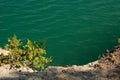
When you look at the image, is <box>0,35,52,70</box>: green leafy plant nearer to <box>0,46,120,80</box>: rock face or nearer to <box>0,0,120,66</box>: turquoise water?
<box>0,46,120,80</box>: rock face

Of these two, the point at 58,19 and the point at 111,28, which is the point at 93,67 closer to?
the point at 111,28

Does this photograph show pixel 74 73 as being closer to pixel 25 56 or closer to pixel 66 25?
pixel 25 56

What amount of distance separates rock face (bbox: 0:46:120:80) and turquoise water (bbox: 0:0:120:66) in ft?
6.18

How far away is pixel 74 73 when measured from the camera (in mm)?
9031

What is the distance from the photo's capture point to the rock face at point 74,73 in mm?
8688

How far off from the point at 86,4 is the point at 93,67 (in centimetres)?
658

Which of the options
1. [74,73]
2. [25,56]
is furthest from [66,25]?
[74,73]

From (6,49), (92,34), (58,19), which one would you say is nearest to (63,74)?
(6,49)

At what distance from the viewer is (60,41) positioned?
12867mm

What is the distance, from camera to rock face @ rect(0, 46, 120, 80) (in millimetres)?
8688

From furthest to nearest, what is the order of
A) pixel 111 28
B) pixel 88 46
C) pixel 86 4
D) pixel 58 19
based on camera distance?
pixel 86 4 < pixel 58 19 < pixel 111 28 < pixel 88 46

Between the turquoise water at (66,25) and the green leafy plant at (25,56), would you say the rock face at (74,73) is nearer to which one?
the green leafy plant at (25,56)

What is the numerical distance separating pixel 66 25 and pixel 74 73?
17.2 ft

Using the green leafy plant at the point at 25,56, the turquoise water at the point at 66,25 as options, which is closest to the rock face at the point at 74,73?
the green leafy plant at the point at 25,56
